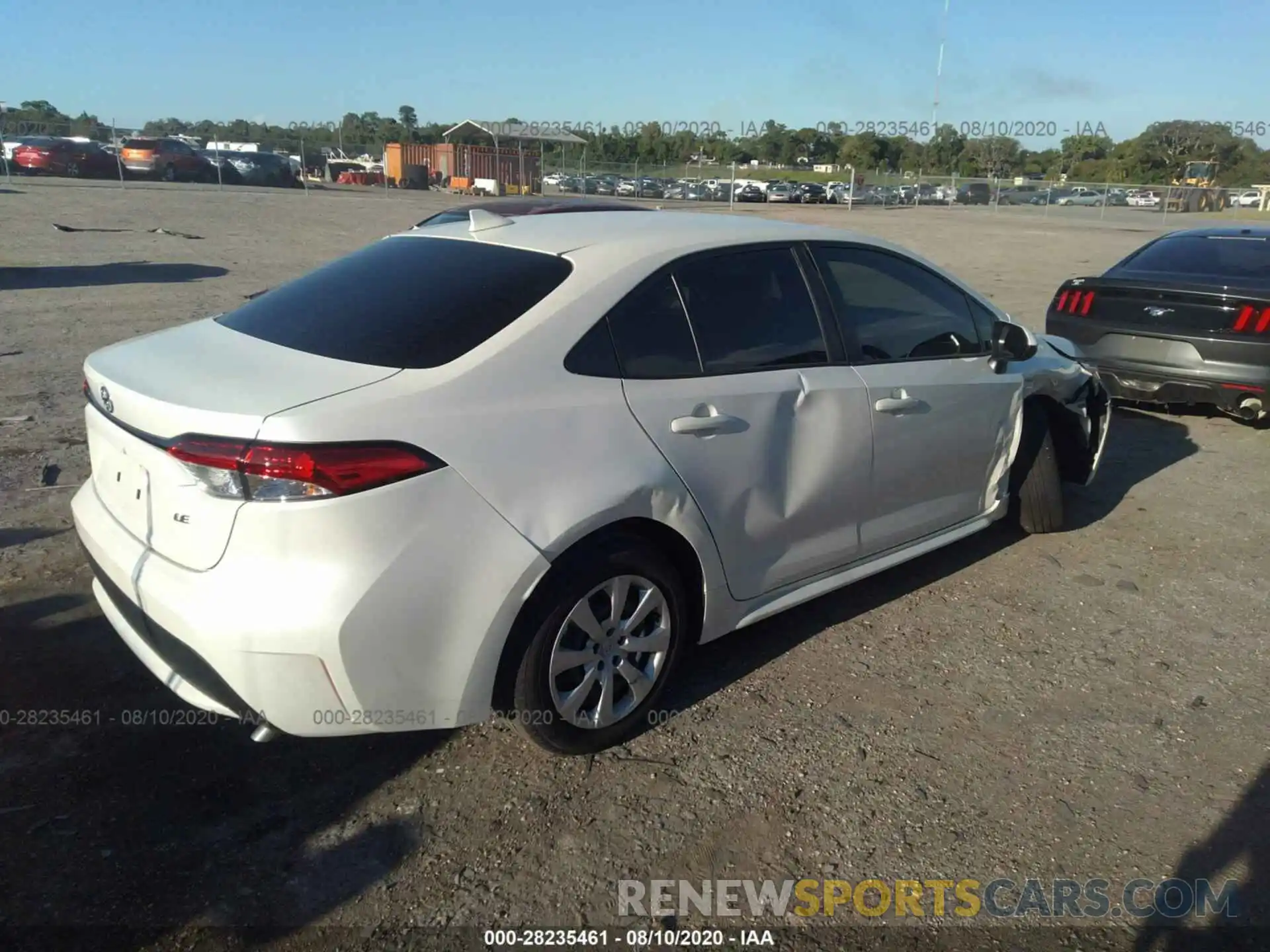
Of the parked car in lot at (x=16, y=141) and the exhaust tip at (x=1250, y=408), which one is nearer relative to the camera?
the exhaust tip at (x=1250, y=408)

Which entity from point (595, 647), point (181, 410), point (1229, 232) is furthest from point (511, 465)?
point (1229, 232)

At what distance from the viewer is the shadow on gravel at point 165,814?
2.44m

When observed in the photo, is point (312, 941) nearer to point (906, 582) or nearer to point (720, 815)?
point (720, 815)

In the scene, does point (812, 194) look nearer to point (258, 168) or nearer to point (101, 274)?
point (258, 168)

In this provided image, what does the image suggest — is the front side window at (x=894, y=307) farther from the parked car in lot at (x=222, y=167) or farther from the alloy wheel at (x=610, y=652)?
the parked car in lot at (x=222, y=167)

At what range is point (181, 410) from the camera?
2.57 m

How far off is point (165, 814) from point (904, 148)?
92.4 meters

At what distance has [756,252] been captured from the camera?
11.8 ft

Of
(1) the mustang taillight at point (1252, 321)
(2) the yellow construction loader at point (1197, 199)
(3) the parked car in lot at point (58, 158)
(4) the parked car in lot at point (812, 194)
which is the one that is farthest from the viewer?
(4) the parked car in lot at point (812, 194)

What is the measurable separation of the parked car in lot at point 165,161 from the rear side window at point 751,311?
127 ft

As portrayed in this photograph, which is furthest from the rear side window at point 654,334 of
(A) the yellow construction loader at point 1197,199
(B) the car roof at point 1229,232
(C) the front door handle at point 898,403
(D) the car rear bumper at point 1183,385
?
(A) the yellow construction loader at point 1197,199

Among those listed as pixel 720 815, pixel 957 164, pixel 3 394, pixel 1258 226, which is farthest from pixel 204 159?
pixel 957 164

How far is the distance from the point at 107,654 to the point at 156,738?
64cm

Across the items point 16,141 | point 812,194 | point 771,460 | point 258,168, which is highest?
point 16,141
